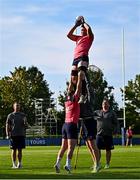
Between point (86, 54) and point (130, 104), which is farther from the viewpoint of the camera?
point (130, 104)

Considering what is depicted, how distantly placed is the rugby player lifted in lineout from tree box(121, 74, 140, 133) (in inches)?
3080

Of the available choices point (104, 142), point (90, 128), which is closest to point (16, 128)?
point (104, 142)

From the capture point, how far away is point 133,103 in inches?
3634

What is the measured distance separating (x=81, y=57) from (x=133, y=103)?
81291 mm

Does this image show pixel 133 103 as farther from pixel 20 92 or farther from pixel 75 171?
pixel 75 171

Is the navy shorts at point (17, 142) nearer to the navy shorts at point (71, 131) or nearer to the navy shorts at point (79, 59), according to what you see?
the navy shorts at point (71, 131)

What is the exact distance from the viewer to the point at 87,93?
1182cm

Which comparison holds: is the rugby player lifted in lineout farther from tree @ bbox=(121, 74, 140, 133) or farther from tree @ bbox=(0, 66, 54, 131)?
tree @ bbox=(121, 74, 140, 133)

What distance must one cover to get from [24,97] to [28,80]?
8.65m

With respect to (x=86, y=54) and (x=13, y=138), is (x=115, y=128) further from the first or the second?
(x=86, y=54)

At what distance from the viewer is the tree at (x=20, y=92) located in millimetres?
82438

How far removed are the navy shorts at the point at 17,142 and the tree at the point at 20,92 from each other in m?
64.2

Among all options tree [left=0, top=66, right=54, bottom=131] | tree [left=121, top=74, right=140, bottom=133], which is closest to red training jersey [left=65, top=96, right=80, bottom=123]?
tree [left=0, top=66, right=54, bottom=131]

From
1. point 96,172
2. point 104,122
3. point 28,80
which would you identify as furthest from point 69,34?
point 28,80
